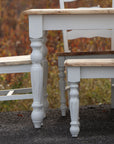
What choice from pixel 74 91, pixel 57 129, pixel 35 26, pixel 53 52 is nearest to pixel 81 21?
pixel 35 26

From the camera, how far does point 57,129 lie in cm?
311

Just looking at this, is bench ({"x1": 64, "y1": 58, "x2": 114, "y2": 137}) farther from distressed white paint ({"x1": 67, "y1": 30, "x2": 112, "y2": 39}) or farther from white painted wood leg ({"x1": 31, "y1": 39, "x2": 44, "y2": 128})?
distressed white paint ({"x1": 67, "y1": 30, "x2": 112, "y2": 39})

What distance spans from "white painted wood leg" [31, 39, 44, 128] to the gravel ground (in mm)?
133

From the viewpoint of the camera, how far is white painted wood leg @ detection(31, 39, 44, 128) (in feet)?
9.63

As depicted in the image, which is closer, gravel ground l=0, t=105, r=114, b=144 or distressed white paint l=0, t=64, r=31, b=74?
gravel ground l=0, t=105, r=114, b=144

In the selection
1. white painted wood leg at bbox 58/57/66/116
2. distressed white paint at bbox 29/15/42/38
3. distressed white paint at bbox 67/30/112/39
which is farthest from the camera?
distressed white paint at bbox 67/30/112/39

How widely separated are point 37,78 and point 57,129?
17.6 inches

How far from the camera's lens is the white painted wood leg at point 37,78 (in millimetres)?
2936

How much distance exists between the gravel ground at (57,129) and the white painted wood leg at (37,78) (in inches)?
5.3

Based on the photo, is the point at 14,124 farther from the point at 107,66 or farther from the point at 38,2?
the point at 38,2

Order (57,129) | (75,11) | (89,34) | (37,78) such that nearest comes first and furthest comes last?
1. (75,11)
2. (37,78)
3. (57,129)
4. (89,34)

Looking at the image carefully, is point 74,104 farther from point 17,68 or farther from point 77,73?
point 17,68

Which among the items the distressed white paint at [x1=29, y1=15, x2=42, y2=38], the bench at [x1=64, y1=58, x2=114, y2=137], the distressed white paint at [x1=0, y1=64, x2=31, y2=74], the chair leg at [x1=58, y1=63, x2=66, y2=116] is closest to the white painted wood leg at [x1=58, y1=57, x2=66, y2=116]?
the chair leg at [x1=58, y1=63, x2=66, y2=116]

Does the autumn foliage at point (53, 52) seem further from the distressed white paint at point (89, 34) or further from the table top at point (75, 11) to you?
the table top at point (75, 11)
